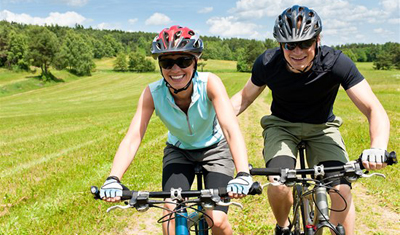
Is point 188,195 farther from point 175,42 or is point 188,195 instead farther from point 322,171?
point 175,42

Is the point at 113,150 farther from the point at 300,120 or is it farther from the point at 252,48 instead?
the point at 252,48

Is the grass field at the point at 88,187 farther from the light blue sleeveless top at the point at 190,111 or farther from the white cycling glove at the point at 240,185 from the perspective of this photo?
the white cycling glove at the point at 240,185

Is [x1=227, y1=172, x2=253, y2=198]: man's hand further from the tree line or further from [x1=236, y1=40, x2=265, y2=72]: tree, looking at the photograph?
[x1=236, y1=40, x2=265, y2=72]: tree

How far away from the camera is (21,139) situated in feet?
50.9

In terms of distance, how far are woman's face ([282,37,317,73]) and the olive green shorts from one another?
0.82 meters

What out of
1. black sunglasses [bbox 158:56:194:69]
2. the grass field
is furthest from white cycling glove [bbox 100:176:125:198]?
the grass field

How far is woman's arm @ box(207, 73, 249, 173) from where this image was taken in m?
3.46

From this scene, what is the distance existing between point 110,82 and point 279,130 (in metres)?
70.1

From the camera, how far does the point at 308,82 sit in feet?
12.9

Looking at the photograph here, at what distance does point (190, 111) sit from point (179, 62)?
21.9 inches

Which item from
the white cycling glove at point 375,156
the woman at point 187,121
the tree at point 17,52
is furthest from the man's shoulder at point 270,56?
the tree at point 17,52

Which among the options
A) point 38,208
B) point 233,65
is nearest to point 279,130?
point 38,208

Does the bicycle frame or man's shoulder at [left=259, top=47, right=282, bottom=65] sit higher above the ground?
man's shoulder at [left=259, top=47, right=282, bottom=65]

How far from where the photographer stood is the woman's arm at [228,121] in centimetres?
346
